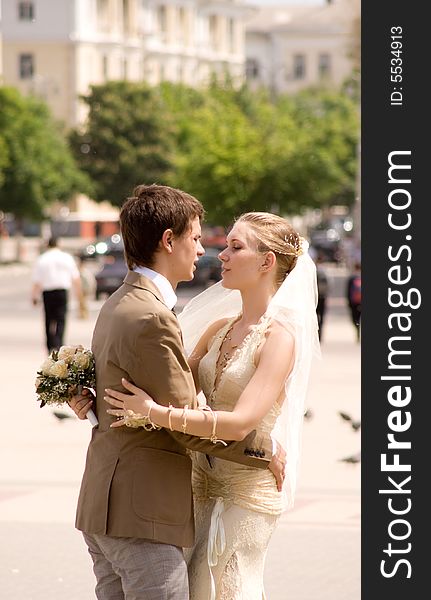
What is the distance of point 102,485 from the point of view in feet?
16.2

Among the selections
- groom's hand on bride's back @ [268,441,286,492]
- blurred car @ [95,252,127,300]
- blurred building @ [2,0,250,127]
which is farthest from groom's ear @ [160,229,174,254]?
blurred building @ [2,0,250,127]

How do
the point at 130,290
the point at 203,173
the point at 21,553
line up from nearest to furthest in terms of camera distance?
the point at 130,290
the point at 21,553
the point at 203,173

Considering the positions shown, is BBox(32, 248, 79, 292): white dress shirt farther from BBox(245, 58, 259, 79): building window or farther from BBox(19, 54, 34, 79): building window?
BBox(245, 58, 259, 79): building window

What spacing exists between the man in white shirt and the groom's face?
15.9 metres

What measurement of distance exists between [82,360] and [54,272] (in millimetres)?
15993

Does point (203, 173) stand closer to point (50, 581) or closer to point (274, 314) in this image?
point (50, 581)

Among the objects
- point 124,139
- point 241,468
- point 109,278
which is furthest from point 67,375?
point 124,139

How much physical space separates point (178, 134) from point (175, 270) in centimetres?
8912

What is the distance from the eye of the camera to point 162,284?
5.04 meters

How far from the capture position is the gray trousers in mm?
4914

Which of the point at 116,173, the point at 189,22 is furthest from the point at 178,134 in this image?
the point at 189,22

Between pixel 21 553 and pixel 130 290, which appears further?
pixel 21 553

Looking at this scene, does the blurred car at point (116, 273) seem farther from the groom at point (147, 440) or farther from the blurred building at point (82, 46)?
the blurred building at point (82, 46)

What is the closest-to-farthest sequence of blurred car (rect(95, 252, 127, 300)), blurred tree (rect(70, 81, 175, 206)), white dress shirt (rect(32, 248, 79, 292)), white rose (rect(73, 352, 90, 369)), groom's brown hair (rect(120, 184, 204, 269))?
groom's brown hair (rect(120, 184, 204, 269)), white rose (rect(73, 352, 90, 369)), white dress shirt (rect(32, 248, 79, 292)), blurred car (rect(95, 252, 127, 300)), blurred tree (rect(70, 81, 175, 206))
